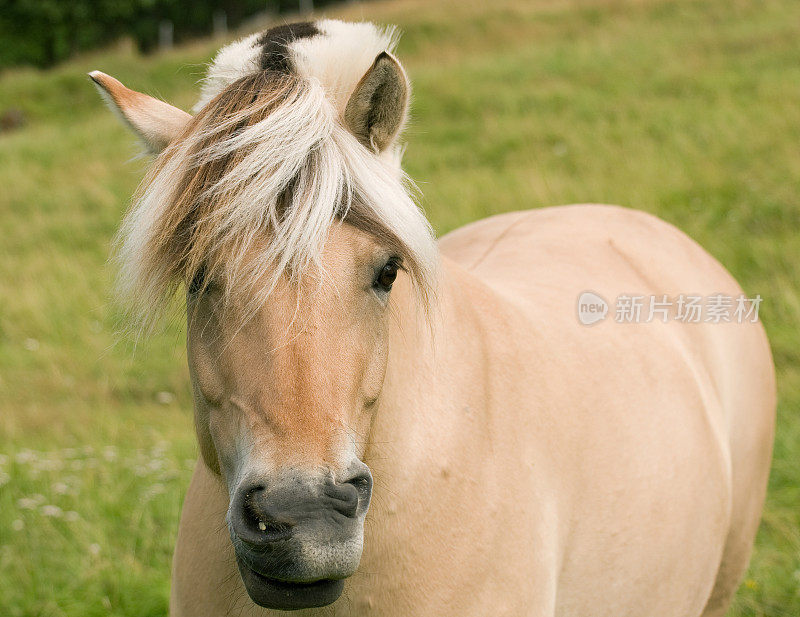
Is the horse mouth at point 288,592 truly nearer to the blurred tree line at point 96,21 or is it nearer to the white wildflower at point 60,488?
the white wildflower at point 60,488

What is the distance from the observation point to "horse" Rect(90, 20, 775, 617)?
1756 mm

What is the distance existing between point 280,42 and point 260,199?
1.85 ft

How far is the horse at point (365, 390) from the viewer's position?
1756mm

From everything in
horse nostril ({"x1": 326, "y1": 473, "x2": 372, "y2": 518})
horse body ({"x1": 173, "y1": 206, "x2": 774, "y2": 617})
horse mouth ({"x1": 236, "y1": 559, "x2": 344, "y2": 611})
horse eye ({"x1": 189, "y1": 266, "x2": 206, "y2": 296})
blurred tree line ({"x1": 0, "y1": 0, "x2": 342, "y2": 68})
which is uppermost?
horse eye ({"x1": 189, "y1": 266, "x2": 206, "y2": 296})

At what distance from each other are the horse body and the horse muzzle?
43 cm

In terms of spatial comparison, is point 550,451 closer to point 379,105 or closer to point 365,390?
point 365,390

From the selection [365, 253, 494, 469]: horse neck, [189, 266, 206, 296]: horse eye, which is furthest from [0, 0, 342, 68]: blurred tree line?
[189, 266, 206, 296]: horse eye

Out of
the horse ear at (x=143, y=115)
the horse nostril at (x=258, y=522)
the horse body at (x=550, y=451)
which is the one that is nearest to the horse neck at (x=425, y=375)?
the horse body at (x=550, y=451)

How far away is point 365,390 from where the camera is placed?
192 centimetres

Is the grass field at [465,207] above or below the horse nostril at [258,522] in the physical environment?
below

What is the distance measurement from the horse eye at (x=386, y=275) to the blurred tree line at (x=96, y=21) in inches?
1227

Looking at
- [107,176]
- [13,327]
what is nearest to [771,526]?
[13,327]

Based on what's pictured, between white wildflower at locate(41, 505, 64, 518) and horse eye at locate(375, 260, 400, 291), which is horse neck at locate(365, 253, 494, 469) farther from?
white wildflower at locate(41, 505, 64, 518)

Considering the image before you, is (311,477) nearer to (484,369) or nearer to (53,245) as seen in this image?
(484,369)
